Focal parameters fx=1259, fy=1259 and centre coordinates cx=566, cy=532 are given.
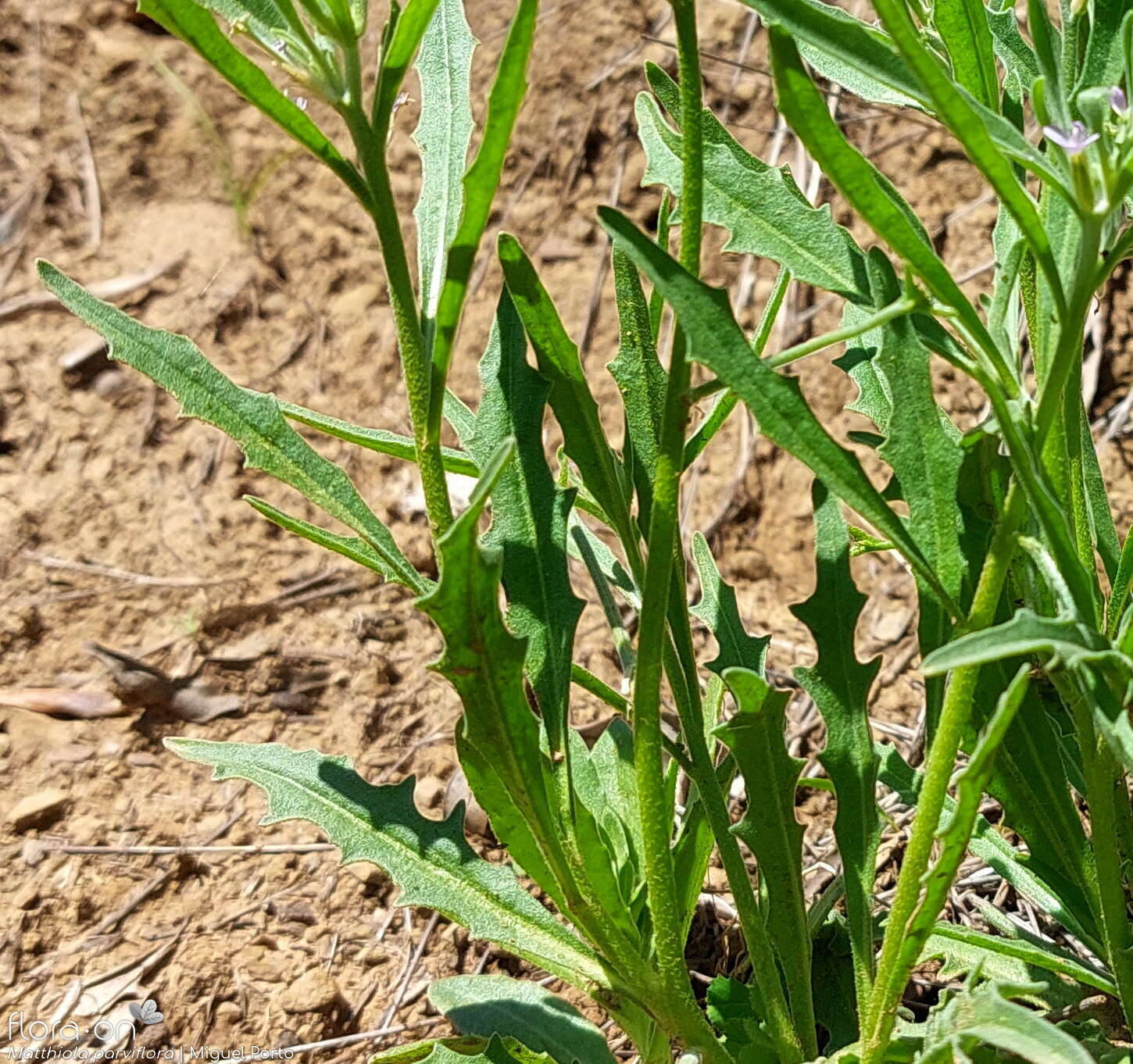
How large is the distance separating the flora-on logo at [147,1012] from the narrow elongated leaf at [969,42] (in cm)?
171

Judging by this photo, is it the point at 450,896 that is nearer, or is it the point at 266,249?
the point at 450,896

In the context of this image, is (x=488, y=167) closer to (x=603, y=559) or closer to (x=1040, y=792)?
(x=603, y=559)

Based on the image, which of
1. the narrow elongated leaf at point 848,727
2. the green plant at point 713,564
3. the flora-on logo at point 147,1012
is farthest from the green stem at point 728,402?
the flora-on logo at point 147,1012

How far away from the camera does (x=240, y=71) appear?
106cm

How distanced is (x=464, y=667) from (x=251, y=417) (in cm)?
39

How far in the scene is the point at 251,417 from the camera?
4.46 feet

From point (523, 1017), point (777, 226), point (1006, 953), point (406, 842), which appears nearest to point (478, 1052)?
point (523, 1017)

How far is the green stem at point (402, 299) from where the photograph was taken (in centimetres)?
113

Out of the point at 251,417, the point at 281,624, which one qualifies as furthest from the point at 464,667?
the point at 281,624

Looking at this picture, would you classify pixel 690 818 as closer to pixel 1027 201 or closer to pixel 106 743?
pixel 1027 201

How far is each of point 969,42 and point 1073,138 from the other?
13.5 inches

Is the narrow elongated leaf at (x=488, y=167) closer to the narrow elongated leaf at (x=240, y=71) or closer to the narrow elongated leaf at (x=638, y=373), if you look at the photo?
the narrow elongated leaf at (x=240, y=71)

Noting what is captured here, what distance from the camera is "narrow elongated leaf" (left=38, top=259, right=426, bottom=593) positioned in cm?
134

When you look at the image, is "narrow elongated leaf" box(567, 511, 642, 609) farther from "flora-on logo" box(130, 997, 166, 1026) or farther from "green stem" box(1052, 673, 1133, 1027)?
"flora-on logo" box(130, 997, 166, 1026)
